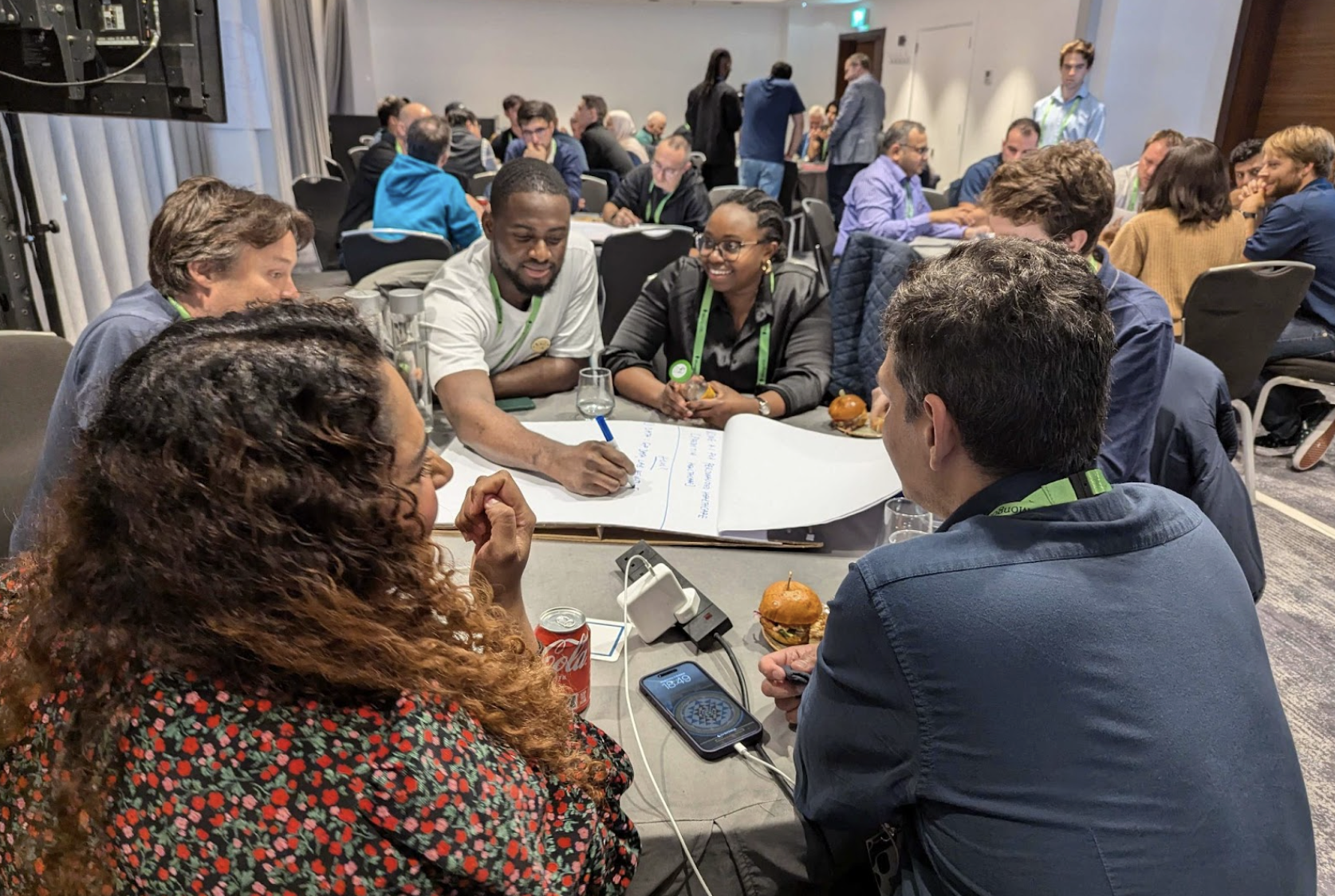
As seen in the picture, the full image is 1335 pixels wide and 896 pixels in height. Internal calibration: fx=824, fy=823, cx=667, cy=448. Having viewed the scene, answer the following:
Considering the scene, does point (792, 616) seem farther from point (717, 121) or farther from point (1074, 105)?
point (717, 121)

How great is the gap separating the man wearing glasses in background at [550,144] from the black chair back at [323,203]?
1.29 m

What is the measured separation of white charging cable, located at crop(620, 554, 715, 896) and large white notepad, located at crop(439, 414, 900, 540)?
0.64ft

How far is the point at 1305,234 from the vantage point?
12.1ft

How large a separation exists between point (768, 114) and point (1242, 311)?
5.17m

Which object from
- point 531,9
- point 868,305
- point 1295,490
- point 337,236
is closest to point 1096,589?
point 868,305

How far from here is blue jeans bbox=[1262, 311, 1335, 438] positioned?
3617 millimetres

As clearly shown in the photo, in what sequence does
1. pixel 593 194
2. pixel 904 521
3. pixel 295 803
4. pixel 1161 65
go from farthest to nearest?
1. pixel 1161 65
2. pixel 593 194
3. pixel 904 521
4. pixel 295 803

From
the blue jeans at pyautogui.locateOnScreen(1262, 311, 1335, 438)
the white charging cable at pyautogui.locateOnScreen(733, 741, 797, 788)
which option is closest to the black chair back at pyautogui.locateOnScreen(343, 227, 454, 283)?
the white charging cable at pyautogui.locateOnScreen(733, 741, 797, 788)

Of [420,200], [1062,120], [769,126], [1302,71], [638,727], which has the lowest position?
[638,727]

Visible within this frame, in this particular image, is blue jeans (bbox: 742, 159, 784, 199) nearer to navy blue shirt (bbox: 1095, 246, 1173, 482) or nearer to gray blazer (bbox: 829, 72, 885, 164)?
gray blazer (bbox: 829, 72, 885, 164)

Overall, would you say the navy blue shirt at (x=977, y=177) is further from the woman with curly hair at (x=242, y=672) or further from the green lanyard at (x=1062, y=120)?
the woman with curly hair at (x=242, y=672)

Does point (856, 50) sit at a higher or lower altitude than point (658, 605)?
higher

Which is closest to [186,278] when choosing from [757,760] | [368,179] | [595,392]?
[595,392]

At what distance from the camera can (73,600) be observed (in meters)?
0.69
